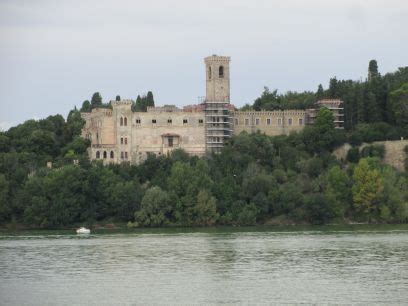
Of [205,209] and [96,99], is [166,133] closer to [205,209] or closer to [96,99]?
[205,209]

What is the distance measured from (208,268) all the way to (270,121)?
201ft

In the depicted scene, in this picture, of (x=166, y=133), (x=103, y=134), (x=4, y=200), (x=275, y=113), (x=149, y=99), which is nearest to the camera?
(x=4, y=200)

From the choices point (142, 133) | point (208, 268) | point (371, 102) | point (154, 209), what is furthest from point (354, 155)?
point (208, 268)

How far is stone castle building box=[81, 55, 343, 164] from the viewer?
394 feet

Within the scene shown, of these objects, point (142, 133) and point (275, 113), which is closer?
point (142, 133)

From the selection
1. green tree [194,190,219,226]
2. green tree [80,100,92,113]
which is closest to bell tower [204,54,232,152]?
green tree [194,190,219,226]

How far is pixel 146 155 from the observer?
120 metres

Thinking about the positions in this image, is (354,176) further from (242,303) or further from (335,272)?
(242,303)

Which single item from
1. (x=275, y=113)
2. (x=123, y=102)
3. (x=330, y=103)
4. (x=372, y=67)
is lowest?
(x=275, y=113)

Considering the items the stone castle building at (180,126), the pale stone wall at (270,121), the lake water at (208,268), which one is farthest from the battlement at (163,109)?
the lake water at (208,268)

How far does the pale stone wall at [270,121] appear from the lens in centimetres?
12475

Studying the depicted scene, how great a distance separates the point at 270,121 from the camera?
125125mm

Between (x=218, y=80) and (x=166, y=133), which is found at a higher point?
(x=218, y=80)

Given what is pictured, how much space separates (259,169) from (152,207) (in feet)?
44.4
